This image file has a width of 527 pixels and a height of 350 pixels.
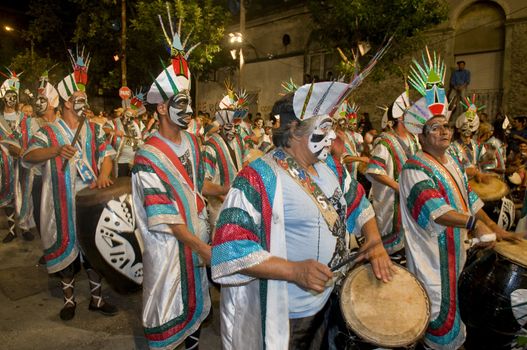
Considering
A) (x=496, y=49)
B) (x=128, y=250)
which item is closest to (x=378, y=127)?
(x=496, y=49)

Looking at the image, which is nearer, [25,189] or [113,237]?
[113,237]

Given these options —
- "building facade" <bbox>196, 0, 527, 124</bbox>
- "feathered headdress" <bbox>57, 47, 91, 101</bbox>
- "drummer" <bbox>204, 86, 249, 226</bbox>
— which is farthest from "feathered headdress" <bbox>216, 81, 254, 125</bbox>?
"building facade" <bbox>196, 0, 527, 124</bbox>

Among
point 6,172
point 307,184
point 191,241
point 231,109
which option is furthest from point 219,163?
point 6,172

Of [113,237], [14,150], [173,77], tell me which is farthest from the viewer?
[14,150]

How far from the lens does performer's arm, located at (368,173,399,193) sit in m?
4.80

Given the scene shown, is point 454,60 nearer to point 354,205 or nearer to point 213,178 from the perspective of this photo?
point 213,178

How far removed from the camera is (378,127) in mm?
→ 20594

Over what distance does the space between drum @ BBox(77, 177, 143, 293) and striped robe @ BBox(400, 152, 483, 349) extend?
2.30 metres

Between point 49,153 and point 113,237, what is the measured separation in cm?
109

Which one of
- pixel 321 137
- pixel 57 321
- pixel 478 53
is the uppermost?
pixel 478 53

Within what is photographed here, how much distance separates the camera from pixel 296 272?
76.1 inches

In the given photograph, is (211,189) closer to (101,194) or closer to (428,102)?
(101,194)

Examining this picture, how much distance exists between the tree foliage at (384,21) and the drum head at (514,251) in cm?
1046

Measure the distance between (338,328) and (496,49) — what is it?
Answer: 1818 cm
